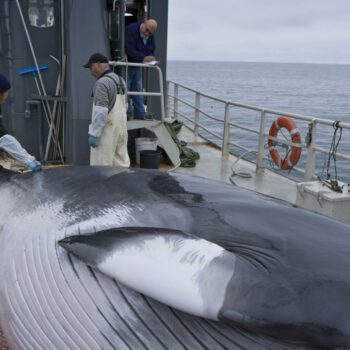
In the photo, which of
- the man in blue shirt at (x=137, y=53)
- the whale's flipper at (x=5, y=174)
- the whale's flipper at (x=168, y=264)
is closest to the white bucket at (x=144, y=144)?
the man in blue shirt at (x=137, y=53)

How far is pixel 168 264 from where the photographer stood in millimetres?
1776

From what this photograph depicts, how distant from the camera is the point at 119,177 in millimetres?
2867

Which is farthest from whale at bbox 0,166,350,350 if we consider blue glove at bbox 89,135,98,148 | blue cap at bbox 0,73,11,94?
blue glove at bbox 89,135,98,148

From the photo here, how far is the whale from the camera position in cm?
164

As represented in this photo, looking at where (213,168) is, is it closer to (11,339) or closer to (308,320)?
(11,339)

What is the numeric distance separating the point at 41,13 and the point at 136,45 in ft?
5.53

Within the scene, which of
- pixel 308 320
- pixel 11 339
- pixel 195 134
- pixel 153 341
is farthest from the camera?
pixel 195 134

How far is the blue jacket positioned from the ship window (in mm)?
1416

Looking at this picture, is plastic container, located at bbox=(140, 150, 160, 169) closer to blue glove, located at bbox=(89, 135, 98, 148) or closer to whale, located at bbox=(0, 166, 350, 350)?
blue glove, located at bbox=(89, 135, 98, 148)

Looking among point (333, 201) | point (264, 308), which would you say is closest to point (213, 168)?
point (333, 201)

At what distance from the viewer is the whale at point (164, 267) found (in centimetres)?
164

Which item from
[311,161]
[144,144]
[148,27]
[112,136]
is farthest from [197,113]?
[112,136]

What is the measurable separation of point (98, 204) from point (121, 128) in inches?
172

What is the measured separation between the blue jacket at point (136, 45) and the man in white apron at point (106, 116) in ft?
6.69
